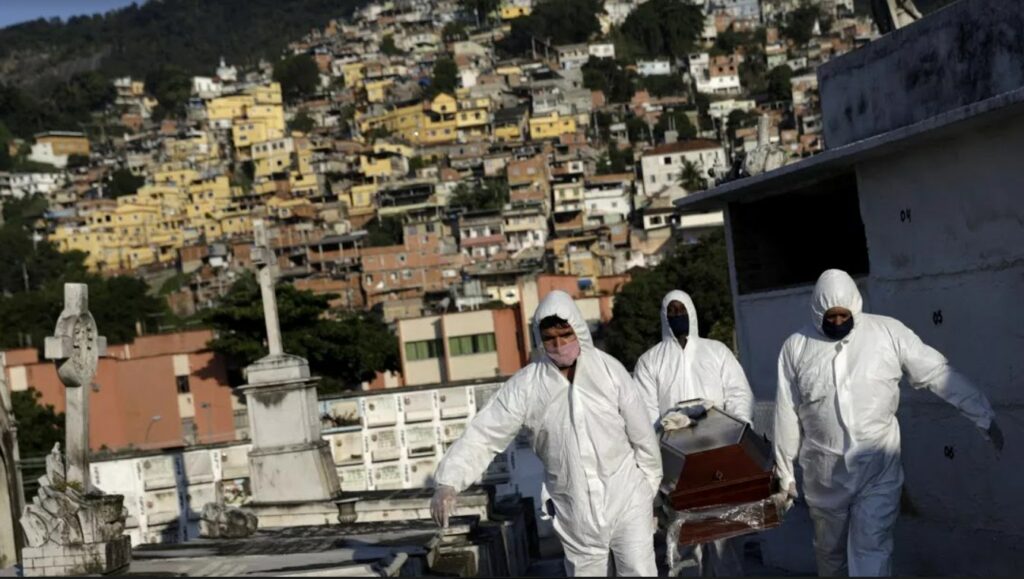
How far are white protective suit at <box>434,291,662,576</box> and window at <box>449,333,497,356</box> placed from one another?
50936 millimetres

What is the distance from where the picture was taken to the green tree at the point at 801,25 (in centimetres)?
17550

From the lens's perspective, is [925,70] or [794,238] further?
[794,238]

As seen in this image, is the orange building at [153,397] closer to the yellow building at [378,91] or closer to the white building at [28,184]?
the yellow building at [378,91]

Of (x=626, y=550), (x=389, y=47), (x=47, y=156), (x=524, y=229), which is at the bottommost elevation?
(x=626, y=550)

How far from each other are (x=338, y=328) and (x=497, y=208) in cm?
5488

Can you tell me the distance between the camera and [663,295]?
5359 centimetres

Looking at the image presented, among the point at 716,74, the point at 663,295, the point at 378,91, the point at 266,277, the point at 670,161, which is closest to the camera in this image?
the point at 266,277

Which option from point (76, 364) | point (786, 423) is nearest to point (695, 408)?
point (786, 423)

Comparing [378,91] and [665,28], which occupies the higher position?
[665,28]

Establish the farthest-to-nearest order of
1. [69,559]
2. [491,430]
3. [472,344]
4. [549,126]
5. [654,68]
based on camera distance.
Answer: [654,68]
[549,126]
[472,344]
[69,559]
[491,430]

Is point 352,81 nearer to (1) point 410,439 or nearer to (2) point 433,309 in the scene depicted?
(2) point 433,309

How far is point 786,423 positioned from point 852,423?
1.11ft

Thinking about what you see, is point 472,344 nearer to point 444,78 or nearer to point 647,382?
point 647,382

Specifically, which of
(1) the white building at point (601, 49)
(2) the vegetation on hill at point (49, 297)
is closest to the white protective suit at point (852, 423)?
(2) the vegetation on hill at point (49, 297)
